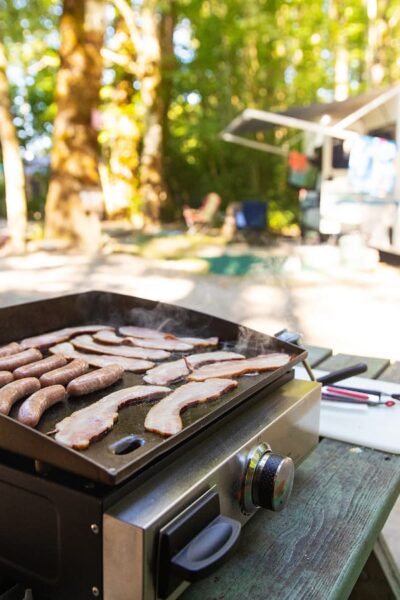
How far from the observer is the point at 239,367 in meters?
1.23

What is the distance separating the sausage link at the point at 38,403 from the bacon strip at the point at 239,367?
0.29 meters

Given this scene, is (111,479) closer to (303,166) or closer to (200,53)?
(303,166)

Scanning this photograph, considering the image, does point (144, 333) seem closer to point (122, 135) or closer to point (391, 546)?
point (391, 546)

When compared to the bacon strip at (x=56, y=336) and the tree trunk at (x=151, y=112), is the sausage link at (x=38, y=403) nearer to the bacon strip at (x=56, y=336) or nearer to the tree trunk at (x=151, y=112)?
the bacon strip at (x=56, y=336)

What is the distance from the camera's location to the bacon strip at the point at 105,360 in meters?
1.28

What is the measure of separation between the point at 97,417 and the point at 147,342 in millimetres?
564

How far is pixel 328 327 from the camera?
4.39 metres

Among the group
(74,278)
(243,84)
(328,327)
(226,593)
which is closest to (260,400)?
(226,593)

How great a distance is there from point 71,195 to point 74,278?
3477 millimetres

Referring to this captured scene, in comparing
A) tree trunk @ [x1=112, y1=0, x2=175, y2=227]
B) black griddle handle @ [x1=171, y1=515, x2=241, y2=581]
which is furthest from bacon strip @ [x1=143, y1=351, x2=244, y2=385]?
tree trunk @ [x1=112, y1=0, x2=175, y2=227]

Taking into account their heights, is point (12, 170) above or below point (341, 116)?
below

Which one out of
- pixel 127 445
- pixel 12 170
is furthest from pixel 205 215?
pixel 127 445

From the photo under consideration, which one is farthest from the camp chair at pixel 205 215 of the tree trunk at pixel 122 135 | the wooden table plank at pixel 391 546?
the wooden table plank at pixel 391 546

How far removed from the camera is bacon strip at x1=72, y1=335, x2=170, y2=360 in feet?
4.53
